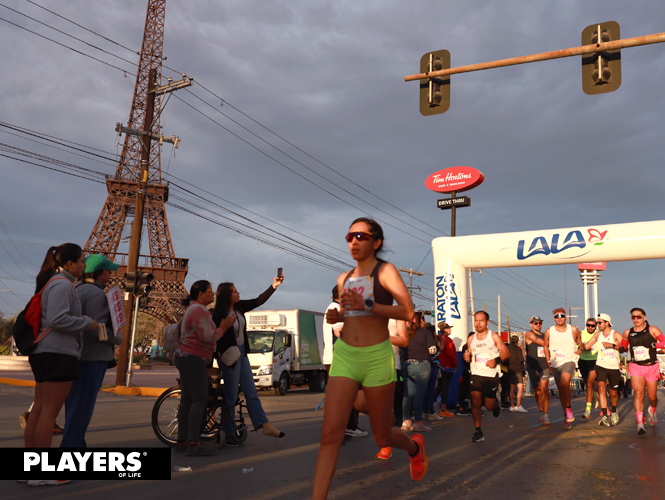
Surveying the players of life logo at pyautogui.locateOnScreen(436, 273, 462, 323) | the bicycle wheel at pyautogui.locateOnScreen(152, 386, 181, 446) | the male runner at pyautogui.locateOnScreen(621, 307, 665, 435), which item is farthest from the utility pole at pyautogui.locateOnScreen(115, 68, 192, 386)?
the male runner at pyautogui.locateOnScreen(621, 307, 665, 435)

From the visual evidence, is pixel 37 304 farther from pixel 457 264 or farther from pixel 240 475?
pixel 457 264

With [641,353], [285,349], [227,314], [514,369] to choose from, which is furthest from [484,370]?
[285,349]

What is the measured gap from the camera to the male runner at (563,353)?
9266mm

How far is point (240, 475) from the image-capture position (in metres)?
5.15

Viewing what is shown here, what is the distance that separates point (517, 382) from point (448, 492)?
10.1m

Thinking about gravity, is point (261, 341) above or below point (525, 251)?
below

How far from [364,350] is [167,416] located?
3951 millimetres

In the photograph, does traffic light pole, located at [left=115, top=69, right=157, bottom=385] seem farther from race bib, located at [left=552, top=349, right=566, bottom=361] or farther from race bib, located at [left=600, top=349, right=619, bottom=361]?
race bib, located at [left=600, top=349, right=619, bottom=361]

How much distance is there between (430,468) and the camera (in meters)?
5.61

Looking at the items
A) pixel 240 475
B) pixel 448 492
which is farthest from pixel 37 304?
pixel 448 492

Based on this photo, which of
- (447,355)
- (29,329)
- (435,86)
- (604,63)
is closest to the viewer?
(29,329)

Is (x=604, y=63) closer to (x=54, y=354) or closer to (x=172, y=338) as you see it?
(x=172, y=338)

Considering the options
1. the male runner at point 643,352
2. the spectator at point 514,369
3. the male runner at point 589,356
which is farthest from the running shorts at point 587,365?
the spectator at point 514,369

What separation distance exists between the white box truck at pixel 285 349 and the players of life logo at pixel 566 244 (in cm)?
728
